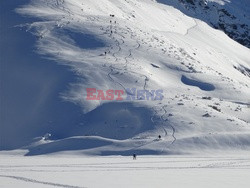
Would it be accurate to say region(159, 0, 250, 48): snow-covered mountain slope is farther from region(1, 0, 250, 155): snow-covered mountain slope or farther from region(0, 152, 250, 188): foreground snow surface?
region(0, 152, 250, 188): foreground snow surface

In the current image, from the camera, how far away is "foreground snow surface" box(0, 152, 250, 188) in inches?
832

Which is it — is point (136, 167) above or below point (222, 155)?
above

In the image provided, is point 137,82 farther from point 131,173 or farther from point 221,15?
point 221,15

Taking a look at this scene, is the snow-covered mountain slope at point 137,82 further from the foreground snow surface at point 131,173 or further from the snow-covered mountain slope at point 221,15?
the snow-covered mountain slope at point 221,15

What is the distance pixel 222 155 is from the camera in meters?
36.8

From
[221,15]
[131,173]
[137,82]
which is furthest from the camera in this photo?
[221,15]

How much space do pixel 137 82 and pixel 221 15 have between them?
62.8 m

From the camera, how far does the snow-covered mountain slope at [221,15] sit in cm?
9838

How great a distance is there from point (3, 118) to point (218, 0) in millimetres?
77320

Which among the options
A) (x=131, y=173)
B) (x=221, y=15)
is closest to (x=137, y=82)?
(x=131, y=173)

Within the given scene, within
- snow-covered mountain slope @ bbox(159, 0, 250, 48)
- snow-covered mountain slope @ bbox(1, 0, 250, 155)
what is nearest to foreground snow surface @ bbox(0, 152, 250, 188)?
snow-covered mountain slope @ bbox(1, 0, 250, 155)

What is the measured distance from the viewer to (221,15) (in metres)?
104

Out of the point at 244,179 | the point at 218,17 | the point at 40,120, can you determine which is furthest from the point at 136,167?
the point at 218,17

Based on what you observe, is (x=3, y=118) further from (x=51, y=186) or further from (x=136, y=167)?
(x=51, y=186)
